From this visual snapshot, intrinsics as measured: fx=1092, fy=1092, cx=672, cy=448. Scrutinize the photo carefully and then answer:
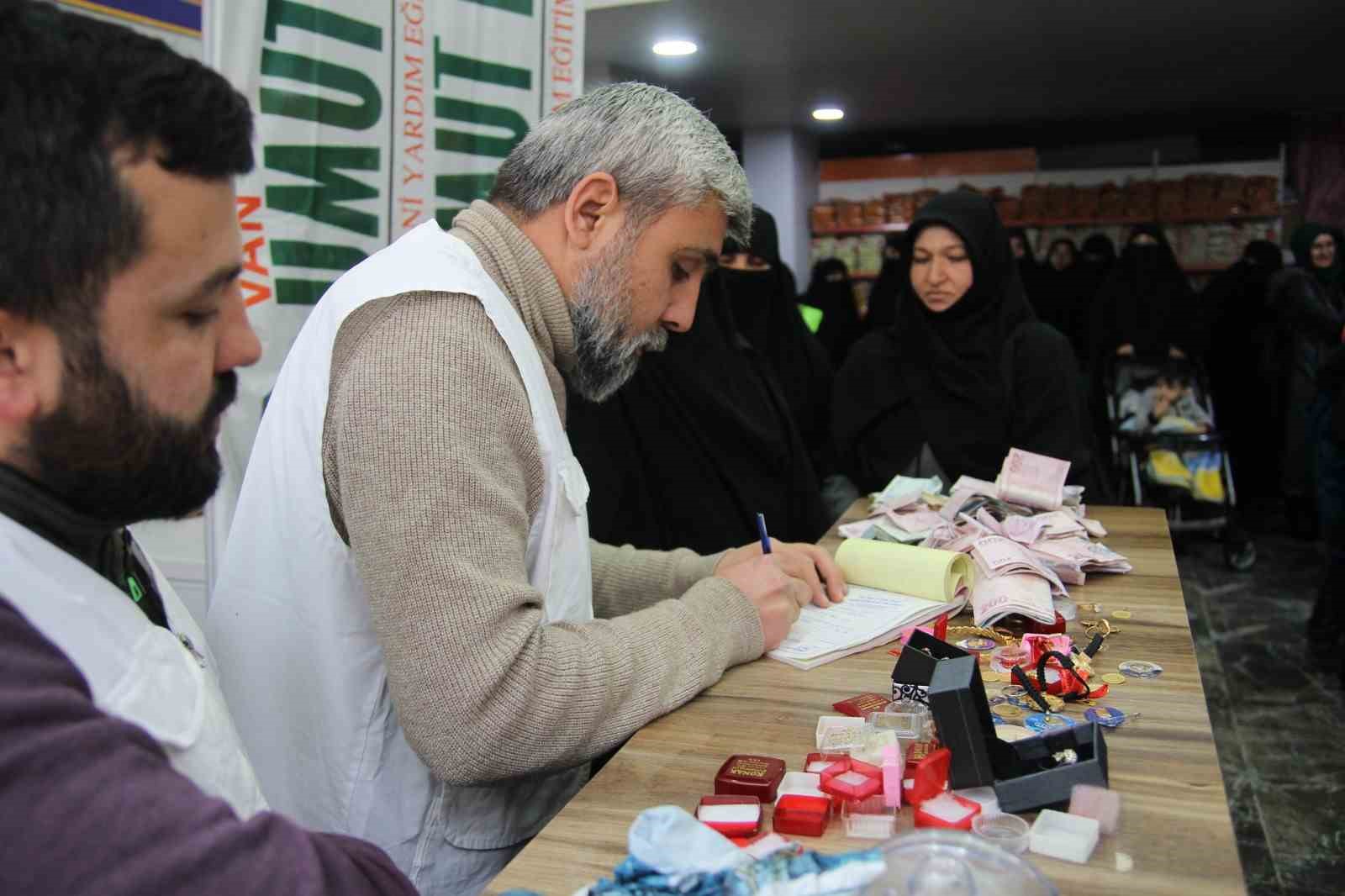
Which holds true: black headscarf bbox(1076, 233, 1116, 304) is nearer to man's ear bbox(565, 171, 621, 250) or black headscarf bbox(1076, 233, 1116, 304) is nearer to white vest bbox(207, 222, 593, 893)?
man's ear bbox(565, 171, 621, 250)

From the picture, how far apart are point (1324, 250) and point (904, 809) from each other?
761 centimetres

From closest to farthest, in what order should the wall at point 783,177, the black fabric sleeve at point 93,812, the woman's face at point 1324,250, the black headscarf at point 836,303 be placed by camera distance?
1. the black fabric sleeve at point 93,812
2. the woman's face at point 1324,250
3. the black headscarf at point 836,303
4. the wall at point 783,177

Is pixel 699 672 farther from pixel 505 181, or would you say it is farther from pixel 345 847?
pixel 505 181

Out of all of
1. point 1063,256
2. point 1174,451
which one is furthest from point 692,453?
point 1063,256

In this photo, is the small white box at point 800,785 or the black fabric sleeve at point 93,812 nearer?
the black fabric sleeve at point 93,812

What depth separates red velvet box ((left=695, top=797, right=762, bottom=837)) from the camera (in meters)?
1.07

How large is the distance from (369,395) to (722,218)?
0.67 m

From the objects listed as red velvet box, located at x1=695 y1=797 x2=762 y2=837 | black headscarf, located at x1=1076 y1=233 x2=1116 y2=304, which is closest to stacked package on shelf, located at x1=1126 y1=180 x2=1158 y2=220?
black headscarf, located at x1=1076 y1=233 x2=1116 y2=304

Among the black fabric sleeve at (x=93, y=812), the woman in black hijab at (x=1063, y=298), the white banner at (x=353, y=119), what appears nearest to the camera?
the black fabric sleeve at (x=93, y=812)

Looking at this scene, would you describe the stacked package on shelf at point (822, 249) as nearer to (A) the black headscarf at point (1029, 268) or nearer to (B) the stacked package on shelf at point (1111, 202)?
(A) the black headscarf at point (1029, 268)

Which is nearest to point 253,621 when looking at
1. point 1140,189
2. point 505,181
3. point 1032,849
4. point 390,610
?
point 390,610

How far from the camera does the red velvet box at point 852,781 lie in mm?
1123

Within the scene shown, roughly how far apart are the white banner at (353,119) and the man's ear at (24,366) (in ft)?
6.19

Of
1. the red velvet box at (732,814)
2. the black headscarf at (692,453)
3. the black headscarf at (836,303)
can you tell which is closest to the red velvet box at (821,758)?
the red velvet box at (732,814)
